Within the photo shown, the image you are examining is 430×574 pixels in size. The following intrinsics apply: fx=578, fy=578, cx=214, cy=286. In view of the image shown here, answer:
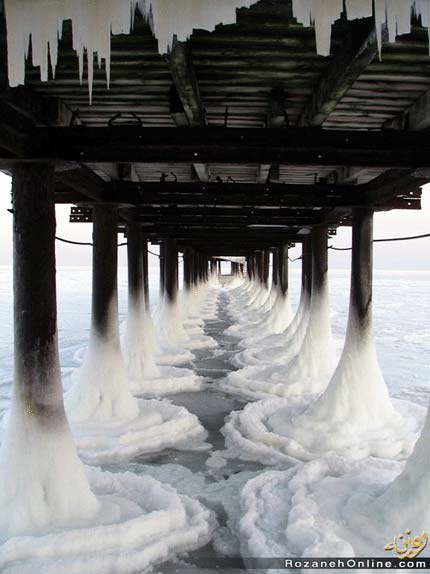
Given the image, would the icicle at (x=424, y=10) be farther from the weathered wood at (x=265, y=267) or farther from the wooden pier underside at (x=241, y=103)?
the weathered wood at (x=265, y=267)

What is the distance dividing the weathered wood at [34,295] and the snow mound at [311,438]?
2.77 m

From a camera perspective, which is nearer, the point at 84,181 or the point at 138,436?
the point at 84,181

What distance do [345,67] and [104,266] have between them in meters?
4.94

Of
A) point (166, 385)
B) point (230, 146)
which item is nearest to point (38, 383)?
point (230, 146)

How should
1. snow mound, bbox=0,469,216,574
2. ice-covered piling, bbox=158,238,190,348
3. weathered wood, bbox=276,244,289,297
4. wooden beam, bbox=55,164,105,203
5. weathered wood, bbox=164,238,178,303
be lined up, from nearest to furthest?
1. snow mound, bbox=0,469,216,574
2. wooden beam, bbox=55,164,105,203
3. ice-covered piling, bbox=158,238,190,348
4. weathered wood, bbox=164,238,178,303
5. weathered wood, bbox=276,244,289,297

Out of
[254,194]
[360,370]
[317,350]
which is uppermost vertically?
[254,194]

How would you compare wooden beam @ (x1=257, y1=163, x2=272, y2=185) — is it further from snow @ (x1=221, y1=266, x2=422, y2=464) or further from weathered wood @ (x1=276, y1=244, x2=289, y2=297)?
weathered wood @ (x1=276, y1=244, x2=289, y2=297)

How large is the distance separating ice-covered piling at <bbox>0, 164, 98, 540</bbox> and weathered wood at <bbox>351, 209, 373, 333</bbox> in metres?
4.21

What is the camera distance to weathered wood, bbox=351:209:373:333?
24.9 ft

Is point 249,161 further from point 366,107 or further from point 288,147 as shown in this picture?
point 366,107

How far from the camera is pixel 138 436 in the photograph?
7.15 meters

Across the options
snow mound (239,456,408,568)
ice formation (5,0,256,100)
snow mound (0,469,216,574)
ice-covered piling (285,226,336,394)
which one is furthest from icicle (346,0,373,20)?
ice-covered piling (285,226,336,394)

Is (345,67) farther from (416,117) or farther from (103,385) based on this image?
(103,385)

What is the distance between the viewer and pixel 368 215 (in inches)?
305
